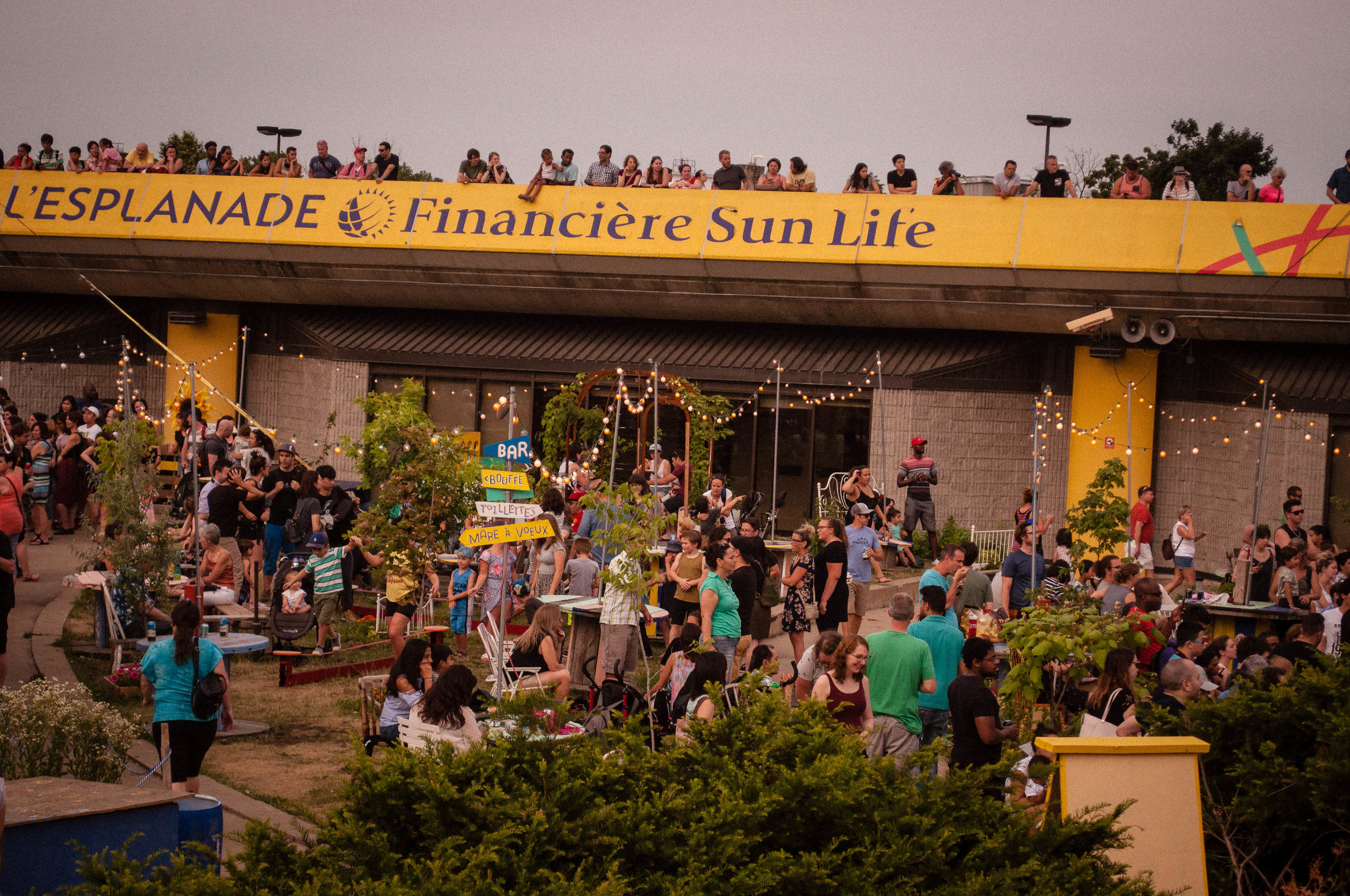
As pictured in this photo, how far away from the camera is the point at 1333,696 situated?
5617 millimetres

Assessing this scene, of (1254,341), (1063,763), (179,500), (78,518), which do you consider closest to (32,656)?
(179,500)

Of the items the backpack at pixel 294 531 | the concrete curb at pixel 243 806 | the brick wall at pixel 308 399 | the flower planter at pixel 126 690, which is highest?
the brick wall at pixel 308 399

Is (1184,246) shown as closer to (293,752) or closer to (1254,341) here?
(1254,341)

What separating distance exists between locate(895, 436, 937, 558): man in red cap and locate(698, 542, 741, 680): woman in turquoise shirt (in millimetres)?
7175

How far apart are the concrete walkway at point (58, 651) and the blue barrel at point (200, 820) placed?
10 centimetres

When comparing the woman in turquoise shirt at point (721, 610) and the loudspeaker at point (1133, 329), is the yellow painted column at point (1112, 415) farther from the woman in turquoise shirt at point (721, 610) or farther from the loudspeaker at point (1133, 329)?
the woman in turquoise shirt at point (721, 610)

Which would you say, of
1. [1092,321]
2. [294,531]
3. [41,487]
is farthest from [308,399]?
[1092,321]

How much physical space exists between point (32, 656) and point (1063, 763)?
9268 millimetres

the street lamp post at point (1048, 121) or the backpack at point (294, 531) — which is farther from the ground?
the street lamp post at point (1048, 121)

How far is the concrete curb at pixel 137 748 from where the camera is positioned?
7.30 metres

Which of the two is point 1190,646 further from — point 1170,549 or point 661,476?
point 661,476

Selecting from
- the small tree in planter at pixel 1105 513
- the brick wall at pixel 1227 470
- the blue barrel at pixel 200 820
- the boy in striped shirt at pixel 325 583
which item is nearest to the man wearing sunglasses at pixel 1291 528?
the brick wall at pixel 1227 470

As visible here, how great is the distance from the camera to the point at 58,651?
433 inches

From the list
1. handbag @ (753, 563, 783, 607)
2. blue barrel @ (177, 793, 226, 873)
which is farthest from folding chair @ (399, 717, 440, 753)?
handbag @ (753, 563, 783, 607)
